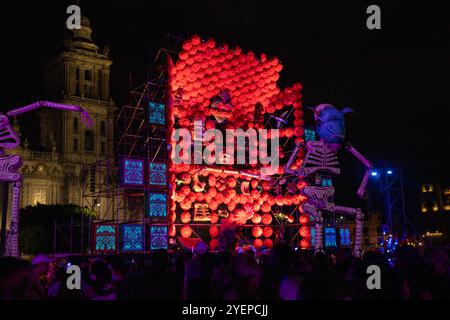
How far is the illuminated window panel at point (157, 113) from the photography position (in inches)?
888

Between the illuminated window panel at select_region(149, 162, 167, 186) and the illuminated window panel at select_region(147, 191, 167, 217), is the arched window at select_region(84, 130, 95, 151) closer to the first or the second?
the illuminated window panel at select_region(149, 162, 167, 186)

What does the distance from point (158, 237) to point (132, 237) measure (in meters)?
1.12

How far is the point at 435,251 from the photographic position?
21.2 feet

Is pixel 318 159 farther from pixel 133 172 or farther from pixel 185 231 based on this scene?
pixel 133 172

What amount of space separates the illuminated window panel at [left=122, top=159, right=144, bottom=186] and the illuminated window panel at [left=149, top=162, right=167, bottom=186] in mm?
403

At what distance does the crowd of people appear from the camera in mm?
4180

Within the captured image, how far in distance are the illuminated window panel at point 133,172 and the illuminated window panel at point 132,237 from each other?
6.16 ft

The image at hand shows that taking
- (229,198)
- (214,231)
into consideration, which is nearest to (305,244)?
(229,198)

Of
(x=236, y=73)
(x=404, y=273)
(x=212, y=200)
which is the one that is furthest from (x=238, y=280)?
(x=236, y=73)

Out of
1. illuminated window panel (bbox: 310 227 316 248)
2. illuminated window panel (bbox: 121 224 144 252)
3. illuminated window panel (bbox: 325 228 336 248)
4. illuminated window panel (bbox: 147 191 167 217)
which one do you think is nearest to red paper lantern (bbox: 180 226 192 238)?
illuminated window panel (bbox: 147 191 167 217)

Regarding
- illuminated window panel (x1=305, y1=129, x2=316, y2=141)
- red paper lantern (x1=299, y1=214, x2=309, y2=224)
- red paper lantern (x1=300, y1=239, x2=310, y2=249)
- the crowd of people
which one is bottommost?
red paper lantern (x1=300, y1=239, x2=310, y2=249)

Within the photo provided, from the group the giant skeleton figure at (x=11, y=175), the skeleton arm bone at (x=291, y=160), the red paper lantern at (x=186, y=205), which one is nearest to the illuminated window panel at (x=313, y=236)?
the skeleton arm bone at (x=291, y=160)

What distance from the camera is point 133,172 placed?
21.7m

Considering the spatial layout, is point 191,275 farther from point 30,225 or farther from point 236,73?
point 30,225
